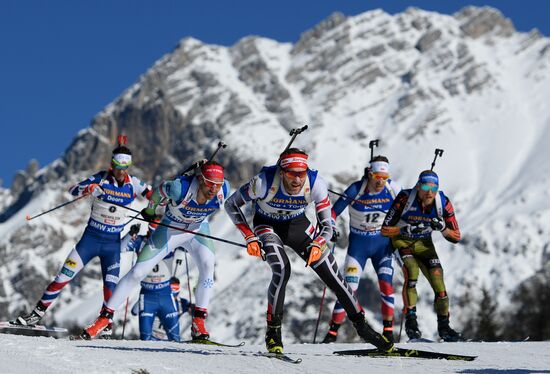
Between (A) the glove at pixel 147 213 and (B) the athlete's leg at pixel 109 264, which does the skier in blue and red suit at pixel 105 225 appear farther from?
(A) the glove at pixel 147 213

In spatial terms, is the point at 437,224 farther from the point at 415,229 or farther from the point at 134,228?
the point at 134,228

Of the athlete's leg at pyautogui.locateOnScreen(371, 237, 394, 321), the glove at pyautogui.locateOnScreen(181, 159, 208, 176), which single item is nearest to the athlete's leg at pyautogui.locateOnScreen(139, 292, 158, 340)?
the athlete's leg at pyautogui.locateOnScreen(371, 237, 394, 321)

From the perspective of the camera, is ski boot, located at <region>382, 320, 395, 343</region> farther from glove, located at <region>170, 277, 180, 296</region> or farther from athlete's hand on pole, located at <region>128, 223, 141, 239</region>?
glove, located at <region>170, 277, 180, 296</region>

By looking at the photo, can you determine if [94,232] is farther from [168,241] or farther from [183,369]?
[183,369]

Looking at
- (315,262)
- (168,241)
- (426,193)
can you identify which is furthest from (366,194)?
(315,262)

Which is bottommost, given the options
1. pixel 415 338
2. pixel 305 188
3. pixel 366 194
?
pixel 415 338

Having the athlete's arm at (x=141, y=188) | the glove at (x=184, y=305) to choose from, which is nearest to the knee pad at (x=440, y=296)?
the athlete's arm at (x=141, y=188)

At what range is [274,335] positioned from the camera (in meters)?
11.9

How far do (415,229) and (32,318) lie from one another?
6.29 metres

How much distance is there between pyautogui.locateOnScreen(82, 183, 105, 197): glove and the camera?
636 inches

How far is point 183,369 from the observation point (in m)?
10.2

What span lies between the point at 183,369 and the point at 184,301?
45.2 ft

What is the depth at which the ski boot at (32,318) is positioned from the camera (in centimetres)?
1593

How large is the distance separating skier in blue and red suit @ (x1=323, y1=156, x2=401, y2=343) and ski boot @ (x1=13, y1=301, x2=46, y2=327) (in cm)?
500
